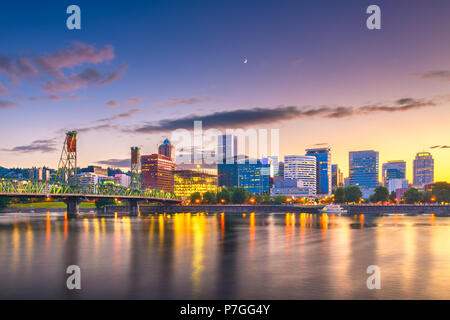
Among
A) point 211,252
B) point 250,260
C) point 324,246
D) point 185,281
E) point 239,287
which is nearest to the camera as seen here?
point 239,287

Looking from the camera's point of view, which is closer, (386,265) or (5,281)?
(5,281)

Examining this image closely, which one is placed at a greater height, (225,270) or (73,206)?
(225,270)

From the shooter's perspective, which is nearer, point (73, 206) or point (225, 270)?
point (225, 270)

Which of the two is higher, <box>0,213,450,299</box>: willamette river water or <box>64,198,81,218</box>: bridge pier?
<box>0,213,450,299</box>: willamette river water

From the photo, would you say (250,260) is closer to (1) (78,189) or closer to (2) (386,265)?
(2) (386,265)

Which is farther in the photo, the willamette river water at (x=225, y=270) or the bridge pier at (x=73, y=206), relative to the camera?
the bridge pier at (x=73, y=206)

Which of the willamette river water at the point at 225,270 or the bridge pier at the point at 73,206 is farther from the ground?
the willamette river water at the point at 225,270

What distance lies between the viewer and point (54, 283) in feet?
96.9

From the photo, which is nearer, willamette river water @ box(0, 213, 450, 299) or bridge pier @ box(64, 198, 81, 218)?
willamette river water @ box(0, 213, 450, 299)
